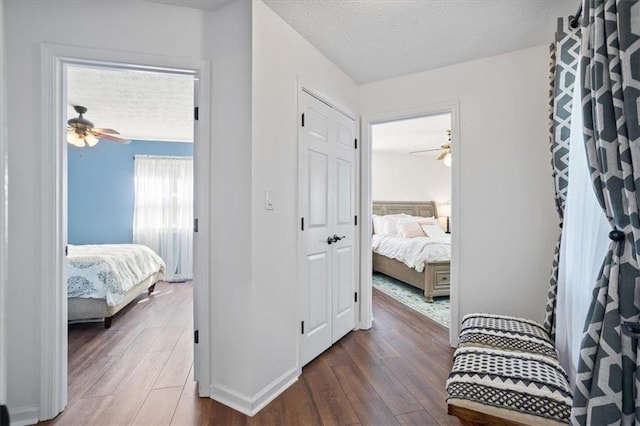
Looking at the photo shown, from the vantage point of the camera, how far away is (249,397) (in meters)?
1.80

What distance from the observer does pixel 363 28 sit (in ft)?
7.00

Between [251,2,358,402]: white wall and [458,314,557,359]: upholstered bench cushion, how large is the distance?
1.07 m

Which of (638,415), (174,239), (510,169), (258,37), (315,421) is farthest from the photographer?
(174,239)

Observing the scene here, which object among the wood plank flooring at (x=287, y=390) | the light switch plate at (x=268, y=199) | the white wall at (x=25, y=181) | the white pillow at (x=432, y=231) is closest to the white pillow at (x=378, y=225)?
the white pillow at (x=432, y=231)

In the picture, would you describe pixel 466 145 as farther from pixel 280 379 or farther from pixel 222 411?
pixel 222 411

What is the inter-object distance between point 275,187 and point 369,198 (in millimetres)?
1337

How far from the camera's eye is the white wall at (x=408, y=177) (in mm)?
6551

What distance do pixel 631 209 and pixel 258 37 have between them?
74.0 inches

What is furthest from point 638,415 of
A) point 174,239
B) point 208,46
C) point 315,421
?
point 174,239

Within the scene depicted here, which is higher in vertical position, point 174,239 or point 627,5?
point 627,5

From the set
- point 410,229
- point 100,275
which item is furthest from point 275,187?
point 410,229

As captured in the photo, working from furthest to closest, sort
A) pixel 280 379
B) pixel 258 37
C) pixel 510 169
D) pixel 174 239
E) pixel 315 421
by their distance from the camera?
1. pixel 174 239
2. pixel 510 169
3. pixel 280 379
4. pixel 258 37
5. pixel 315 421

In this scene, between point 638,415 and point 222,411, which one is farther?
point 222,411

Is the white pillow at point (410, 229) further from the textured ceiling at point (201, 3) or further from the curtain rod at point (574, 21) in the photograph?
the textured ceiling at point (201, 3)
